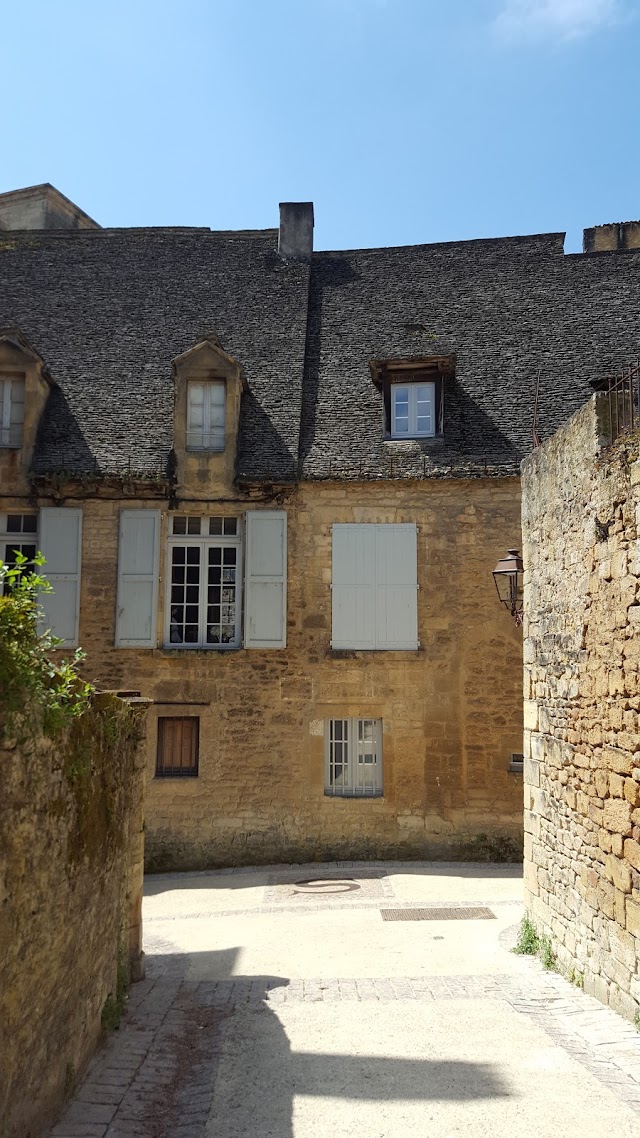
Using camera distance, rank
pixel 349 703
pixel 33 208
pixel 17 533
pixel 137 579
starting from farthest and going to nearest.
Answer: pixel 33 208, pixel 17 533, pixel 137 579, pixel 349 703

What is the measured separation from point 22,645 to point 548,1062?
3.79 m

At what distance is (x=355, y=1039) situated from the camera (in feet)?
18.7

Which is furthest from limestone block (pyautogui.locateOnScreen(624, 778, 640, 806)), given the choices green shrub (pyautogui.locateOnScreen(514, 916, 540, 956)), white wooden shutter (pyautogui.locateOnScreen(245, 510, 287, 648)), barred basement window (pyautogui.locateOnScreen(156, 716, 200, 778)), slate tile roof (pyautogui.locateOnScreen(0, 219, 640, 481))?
barred basement window (pyautogui.locateOnScreen(156, 716, 200, 778))

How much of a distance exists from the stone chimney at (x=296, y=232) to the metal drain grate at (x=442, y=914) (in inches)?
475

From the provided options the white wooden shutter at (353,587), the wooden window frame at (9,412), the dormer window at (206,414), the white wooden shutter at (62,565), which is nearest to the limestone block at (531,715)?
the white wooden shutter at (353,587)

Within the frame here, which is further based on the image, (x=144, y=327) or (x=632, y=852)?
(x=144, y=327)

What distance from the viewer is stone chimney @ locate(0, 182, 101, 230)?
1934cm

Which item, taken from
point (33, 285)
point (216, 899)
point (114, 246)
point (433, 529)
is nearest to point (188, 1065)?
point (216, 899)

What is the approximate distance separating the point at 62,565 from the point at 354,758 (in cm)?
490

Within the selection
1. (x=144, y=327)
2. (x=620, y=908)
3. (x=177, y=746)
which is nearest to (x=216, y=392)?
(x=144, y=327)

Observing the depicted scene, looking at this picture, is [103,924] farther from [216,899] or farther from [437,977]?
[216,899]

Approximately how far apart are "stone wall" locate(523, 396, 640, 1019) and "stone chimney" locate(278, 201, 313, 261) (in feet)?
33.7

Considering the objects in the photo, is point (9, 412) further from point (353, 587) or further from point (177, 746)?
point (353, 587)

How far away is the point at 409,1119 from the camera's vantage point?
4516 millimetres
